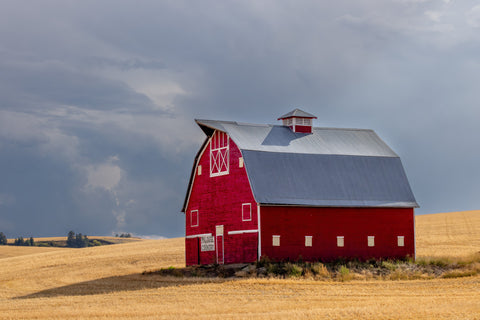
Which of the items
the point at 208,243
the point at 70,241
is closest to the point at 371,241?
the point at 208,243

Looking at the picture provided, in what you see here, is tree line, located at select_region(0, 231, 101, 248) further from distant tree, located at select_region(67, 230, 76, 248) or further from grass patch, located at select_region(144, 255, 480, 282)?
grass patch, located at select_region(144, 255, 480, 282)

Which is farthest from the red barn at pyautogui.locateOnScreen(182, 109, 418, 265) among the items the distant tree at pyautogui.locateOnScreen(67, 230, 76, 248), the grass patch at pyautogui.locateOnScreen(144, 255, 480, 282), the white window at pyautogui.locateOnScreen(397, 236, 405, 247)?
the distant tree at pyautogui.locateOnScreen(67, 230, 76, 248)

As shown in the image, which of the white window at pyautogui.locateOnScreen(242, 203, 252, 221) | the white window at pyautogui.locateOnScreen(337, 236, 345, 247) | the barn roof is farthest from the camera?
the white window at pyautogui.locateOnScreen(337, 236, 345, 247)

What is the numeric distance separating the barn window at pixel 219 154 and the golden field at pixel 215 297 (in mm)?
7257

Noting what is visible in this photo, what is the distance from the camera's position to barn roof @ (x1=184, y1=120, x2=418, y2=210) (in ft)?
123

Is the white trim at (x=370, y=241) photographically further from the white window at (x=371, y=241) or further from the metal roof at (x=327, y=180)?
the metal roof at (x=327, y=180)

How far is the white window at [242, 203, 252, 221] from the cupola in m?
7.43

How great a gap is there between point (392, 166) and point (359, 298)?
18.7 m

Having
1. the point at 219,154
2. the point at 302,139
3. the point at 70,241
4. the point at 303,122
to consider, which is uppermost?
the point at 303,122

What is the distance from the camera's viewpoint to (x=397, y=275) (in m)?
33.4

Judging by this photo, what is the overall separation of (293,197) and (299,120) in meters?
6.76

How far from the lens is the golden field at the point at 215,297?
20688 millimetres

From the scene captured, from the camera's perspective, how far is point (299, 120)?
42438mm

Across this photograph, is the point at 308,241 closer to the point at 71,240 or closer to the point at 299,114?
the point at 299,114
